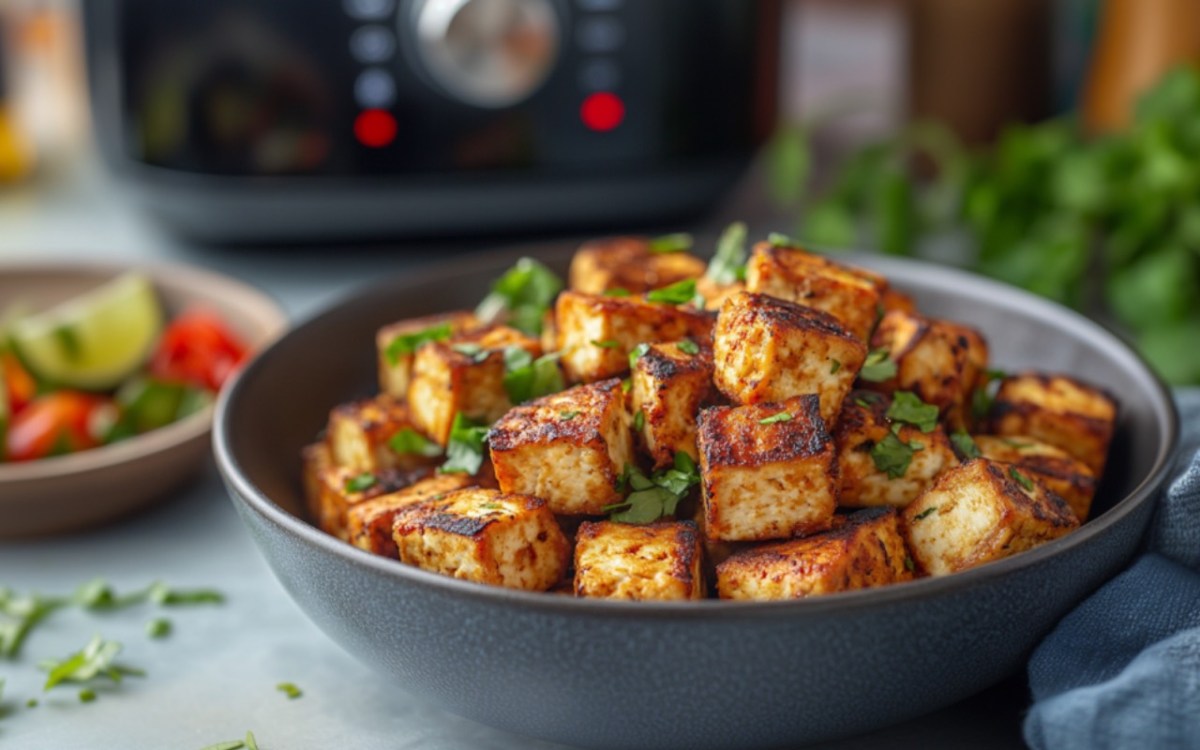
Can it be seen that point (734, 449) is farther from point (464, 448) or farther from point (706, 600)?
point (464, 448)

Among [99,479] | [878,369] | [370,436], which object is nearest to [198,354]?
[99,479]

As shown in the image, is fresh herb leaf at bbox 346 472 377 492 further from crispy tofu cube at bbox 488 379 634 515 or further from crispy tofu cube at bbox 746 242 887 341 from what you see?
crispy tofu cube at bbox 746 242 887 341

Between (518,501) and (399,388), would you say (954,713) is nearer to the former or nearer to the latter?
(518,501)

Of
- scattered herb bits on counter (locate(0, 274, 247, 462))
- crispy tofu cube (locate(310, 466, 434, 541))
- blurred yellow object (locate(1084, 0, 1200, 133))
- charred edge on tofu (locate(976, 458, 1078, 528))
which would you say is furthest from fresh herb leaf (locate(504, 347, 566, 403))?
blurred yellow object (locate(1084, 0, 1200, 133))

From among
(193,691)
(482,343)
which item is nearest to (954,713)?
(482,343)

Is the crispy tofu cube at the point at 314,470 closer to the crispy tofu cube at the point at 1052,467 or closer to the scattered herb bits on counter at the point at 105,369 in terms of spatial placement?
the scattered herb bits on counter at the point at 105,369

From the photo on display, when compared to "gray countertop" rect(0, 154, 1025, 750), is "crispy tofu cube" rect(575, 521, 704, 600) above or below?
above
